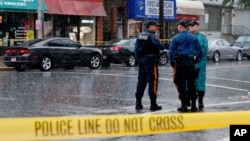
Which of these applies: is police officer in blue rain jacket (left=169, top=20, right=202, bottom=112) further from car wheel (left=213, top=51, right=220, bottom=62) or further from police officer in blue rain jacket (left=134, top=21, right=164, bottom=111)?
car wheel (left=213, top=51, right=220, bottom=62)

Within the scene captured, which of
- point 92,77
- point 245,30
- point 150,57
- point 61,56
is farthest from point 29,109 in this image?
point 245,30

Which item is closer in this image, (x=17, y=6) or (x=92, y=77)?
(x=92, y=77)

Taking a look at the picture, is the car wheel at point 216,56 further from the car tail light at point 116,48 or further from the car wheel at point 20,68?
the car wheel at point 20,68

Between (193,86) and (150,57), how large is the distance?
1002 millimetres

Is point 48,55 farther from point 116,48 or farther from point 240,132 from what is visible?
point 240,132

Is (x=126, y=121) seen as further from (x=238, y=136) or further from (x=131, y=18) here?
(x=131, y=18)

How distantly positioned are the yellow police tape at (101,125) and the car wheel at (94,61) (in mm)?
18883

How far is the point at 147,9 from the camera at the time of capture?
124 feet

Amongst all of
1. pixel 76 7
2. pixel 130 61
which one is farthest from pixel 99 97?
pixel 76 7

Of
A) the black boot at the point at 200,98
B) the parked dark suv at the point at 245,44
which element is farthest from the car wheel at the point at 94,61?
the parked dark suv at the point at 245,44

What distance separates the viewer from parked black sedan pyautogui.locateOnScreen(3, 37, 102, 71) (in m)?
22.6

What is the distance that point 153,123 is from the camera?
6320mm

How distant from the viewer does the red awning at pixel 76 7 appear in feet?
103

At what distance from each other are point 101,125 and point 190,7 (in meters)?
36.9
